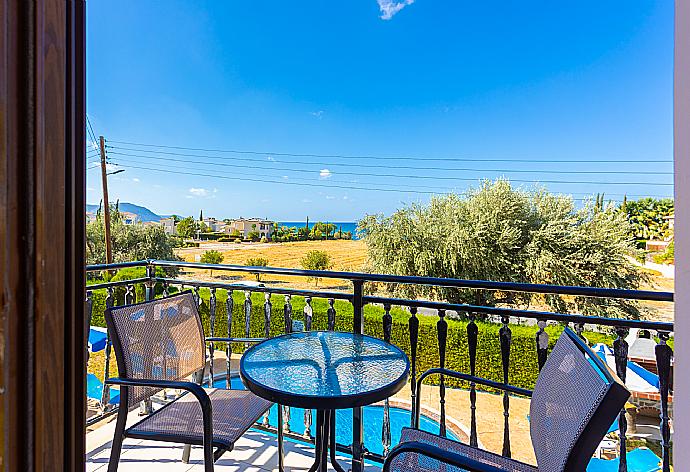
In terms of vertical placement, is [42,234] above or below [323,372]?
above

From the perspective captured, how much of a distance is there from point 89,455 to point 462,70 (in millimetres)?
18618

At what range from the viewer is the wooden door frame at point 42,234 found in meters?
0.44

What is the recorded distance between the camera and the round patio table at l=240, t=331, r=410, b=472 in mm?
1305

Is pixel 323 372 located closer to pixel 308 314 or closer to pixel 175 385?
pixel 175 385

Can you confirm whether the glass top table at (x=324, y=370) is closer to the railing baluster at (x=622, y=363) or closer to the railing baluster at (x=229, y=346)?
the railing baluster at (x=229, y=346)

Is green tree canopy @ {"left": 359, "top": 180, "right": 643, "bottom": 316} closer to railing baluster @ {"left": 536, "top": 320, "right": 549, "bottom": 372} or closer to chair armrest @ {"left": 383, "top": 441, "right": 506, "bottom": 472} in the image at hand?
railing baluster @ {"left": 536, "top": 320, "right": 549, "bottom": 372}

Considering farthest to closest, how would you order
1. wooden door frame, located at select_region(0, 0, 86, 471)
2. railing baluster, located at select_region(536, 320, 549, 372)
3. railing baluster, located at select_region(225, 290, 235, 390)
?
railing baluster, located at select_region(225, 290, 235, 390) → railing baluster, located at select_region(536, 320, 549, 372) → wooden door frame, located at select_region(0, 0, 86, 471)

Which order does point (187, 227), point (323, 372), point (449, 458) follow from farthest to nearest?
point (187, 227), point (323, 372), point (449, 458)

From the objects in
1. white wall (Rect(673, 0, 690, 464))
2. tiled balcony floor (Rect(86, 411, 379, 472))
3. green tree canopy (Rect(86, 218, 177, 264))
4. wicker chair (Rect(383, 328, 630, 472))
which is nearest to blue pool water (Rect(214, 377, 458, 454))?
tiled balcony floor (Rect(86, 411, 379, 472))

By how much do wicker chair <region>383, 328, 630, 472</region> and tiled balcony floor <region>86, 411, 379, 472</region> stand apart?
95cm

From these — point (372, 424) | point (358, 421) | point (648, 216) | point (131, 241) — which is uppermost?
point (648, 216)

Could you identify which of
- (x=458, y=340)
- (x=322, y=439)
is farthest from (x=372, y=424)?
(x=322, y=439)

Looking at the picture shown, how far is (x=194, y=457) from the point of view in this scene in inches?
87.8

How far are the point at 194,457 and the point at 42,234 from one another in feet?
7.33
